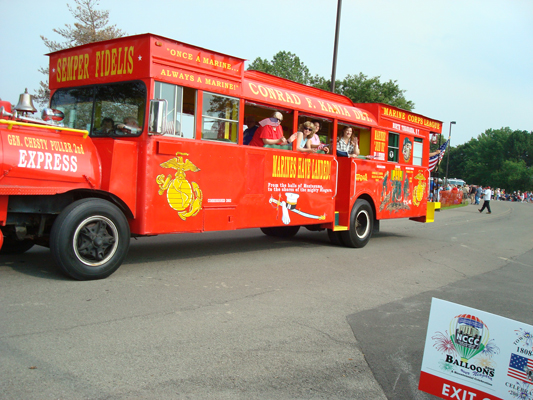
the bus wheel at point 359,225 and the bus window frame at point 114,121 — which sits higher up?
the bus window frame at point 114,121

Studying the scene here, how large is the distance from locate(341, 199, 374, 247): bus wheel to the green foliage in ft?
294

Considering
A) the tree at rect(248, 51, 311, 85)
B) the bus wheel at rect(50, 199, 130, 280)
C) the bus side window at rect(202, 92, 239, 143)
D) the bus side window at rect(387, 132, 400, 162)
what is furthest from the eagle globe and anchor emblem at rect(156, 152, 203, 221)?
the tree at rect(248, 51, 311, 85)

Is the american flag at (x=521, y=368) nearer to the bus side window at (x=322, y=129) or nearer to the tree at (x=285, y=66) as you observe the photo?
the bus side window at (x=322, y=129)

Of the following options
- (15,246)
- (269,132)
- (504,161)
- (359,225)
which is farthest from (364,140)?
(504,161)

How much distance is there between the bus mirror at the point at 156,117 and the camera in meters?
5.97

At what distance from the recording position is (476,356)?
114 inches

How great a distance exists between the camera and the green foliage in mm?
89812

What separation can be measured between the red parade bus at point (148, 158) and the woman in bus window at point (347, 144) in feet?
1.60

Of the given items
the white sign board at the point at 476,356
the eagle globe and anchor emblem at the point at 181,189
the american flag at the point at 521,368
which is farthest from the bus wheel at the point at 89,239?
the american flag at the point at 521,368

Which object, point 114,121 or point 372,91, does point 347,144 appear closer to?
point 114,121

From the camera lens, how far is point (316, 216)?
9297 mm

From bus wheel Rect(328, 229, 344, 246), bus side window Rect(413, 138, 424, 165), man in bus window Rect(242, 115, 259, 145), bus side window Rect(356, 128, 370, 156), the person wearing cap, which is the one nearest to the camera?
man in bus window Rect(242, 115, 259, 145)

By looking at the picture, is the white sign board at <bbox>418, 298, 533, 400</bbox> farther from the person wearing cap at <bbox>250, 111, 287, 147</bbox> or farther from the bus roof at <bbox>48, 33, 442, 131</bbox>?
the person wearing cap at <bbox>250, 111, 287, 147</bbox>

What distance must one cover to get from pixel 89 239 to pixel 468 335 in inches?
171
